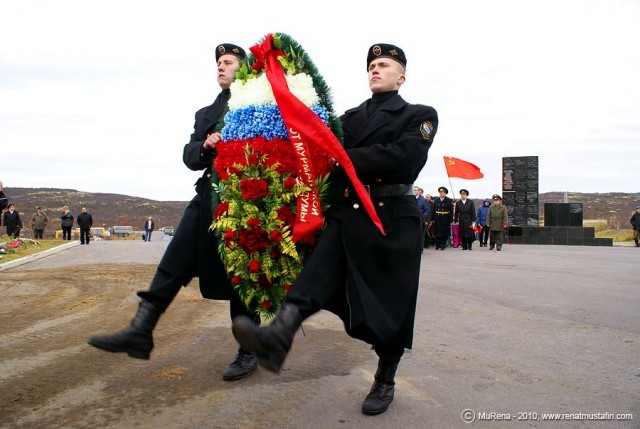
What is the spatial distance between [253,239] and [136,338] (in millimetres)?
968

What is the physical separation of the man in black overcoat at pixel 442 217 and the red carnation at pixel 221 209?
17.6m

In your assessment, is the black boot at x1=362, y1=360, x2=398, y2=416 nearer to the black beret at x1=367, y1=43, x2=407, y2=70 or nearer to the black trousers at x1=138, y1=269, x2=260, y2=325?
the black trousers at x1=138, y1=269, x2=260, y2=325

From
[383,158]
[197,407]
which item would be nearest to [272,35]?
[383,158]

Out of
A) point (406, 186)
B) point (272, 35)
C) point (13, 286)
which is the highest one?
point (272, 35)

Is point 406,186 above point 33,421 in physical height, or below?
above

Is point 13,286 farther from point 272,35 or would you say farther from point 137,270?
point 272,35

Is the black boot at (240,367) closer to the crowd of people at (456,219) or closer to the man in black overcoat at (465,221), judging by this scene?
the crowd of people at (456,219)

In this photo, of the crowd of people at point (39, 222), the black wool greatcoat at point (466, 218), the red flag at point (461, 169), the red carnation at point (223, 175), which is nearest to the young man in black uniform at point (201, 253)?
the red carnation at point (223, 175)

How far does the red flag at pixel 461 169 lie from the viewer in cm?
2331

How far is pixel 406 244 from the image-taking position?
3.81 m

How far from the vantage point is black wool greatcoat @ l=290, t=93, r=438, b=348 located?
3.61m

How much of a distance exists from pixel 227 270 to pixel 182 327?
2.70m

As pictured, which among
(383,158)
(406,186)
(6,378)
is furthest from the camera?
(6,378)

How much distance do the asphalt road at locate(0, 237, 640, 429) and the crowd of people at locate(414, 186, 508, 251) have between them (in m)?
12.7
